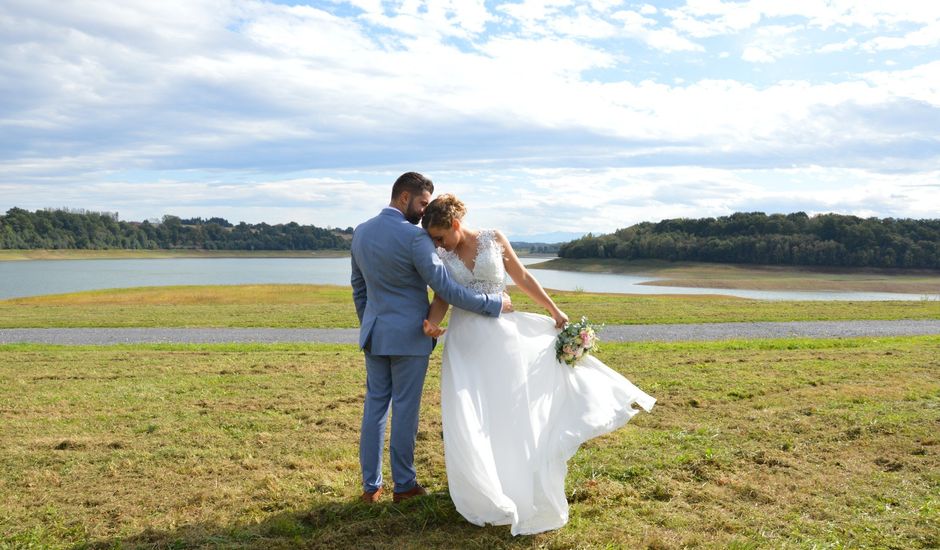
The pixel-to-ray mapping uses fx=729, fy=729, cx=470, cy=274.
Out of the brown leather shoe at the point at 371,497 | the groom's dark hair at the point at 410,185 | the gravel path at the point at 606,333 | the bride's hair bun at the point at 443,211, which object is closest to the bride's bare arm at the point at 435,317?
the bride's hair bun at the point at 443,211

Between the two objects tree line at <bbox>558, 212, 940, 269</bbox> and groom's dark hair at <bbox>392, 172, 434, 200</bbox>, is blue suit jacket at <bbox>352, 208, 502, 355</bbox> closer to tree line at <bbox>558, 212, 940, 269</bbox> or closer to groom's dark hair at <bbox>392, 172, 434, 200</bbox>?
groom's dark hair at <bbox>392, 172, 434, 200</bbox>

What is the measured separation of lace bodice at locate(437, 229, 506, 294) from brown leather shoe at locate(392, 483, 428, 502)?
1.67 m

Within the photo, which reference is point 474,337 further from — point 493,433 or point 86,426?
point 86,426

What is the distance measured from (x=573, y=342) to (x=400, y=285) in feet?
4.62

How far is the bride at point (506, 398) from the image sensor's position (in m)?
5.09

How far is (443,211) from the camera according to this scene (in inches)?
213

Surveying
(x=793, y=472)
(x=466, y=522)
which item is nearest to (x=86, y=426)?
(x=466, y=522)

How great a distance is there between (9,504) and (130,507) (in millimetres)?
996

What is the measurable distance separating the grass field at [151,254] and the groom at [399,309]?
151267 mm

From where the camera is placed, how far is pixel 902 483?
6.04m

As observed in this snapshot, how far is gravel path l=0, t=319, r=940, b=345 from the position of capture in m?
19.2

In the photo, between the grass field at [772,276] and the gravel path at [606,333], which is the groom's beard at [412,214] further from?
the grass field at [772,276]

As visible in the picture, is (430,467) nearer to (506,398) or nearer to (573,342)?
(506,398)

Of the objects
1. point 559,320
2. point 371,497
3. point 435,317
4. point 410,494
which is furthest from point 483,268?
point 371,497
